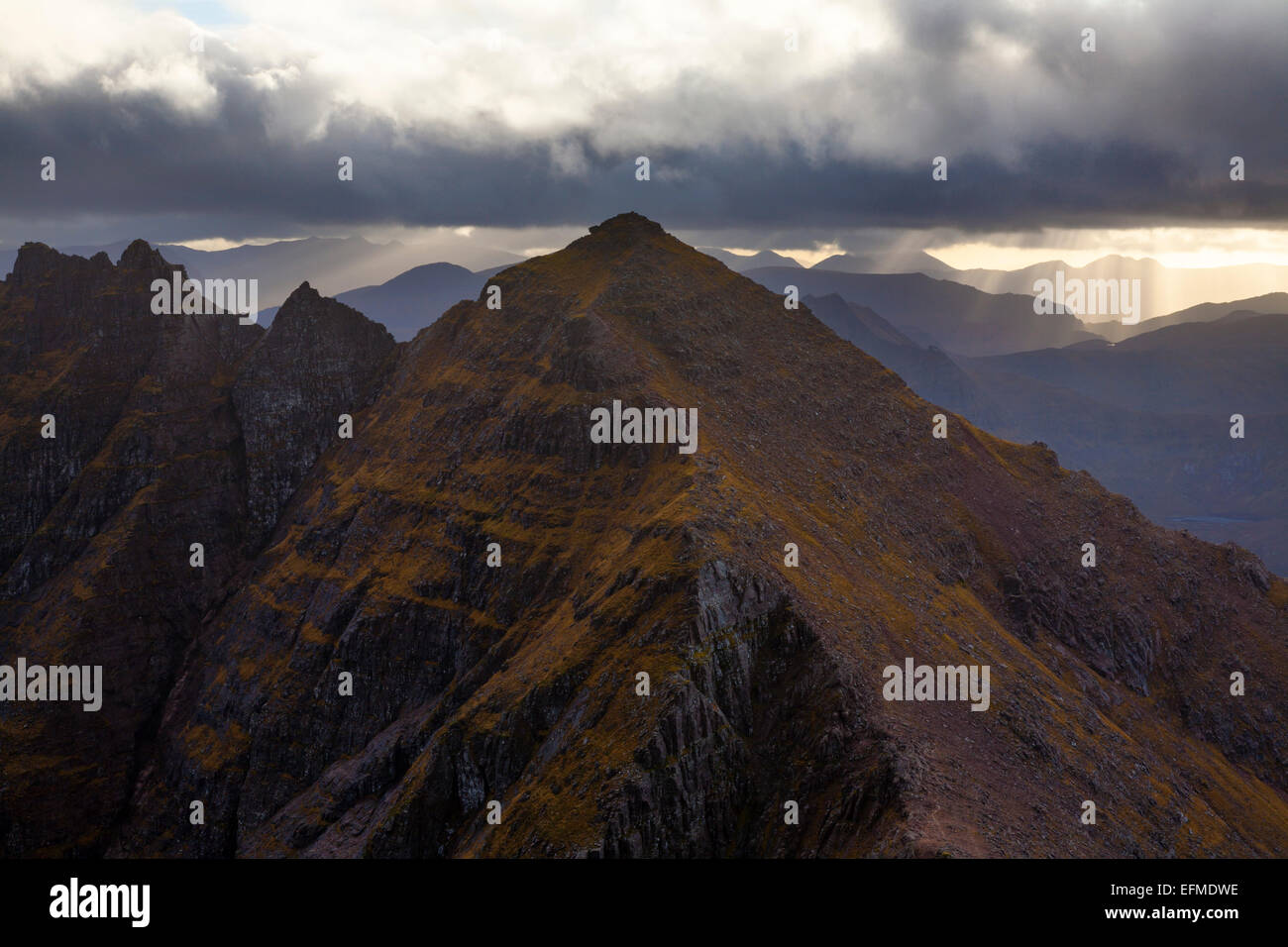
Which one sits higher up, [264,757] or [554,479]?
[554,479]

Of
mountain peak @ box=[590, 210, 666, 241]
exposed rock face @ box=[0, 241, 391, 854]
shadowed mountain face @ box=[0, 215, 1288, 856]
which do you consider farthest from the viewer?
mountain peak @ box=[590, 210, 666, 241]

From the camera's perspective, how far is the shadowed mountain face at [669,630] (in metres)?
79.7

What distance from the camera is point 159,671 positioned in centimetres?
16212

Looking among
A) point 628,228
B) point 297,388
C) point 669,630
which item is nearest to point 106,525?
point 297,388

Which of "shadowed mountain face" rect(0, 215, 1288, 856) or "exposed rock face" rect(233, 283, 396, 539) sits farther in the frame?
"exposed rock face" rect(233, 283, 396, 539)

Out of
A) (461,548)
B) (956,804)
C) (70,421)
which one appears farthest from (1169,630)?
(70,421)

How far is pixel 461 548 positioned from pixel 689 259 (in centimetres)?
7990

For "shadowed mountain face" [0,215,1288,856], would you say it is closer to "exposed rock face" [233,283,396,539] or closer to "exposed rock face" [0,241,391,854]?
"exposed rock face" [0,241,391,854]

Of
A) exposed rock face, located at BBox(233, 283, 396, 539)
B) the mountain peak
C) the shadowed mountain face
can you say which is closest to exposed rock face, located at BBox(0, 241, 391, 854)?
exposed rock face, located at BBox(233, 283, 396, 539)

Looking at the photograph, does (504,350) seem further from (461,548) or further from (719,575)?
(719,575)

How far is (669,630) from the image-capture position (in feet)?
279

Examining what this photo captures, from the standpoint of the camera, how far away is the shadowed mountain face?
79.7 meters

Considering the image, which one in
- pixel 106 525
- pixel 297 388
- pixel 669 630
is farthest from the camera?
pixel 297 388

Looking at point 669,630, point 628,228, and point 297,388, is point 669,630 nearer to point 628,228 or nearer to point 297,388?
point 628,228
